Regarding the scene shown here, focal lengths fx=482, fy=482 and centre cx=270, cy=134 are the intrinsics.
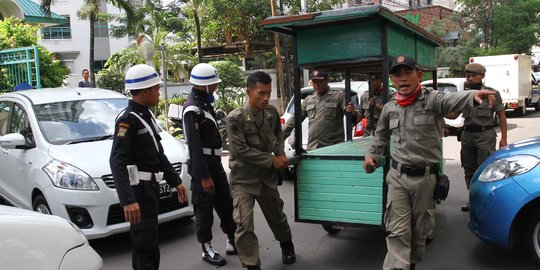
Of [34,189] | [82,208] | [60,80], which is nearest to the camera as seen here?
[82,208]

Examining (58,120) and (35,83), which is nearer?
(58,120)

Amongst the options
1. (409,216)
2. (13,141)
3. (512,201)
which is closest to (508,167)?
(512,201)

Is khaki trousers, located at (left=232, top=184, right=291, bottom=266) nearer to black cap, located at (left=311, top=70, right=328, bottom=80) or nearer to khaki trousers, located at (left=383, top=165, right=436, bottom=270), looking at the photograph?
khaki trousers, located at (left=383, top=165, right=436, bottom=270)

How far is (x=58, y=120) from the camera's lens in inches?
209

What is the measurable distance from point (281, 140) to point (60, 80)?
7.94 metres

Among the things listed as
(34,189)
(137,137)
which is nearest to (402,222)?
(137,137)

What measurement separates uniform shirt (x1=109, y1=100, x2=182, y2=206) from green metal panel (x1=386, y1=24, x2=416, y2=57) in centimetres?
204

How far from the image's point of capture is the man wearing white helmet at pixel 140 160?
3305 mm

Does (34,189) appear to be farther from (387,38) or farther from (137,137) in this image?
(387,38)

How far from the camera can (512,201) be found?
11.9 ft

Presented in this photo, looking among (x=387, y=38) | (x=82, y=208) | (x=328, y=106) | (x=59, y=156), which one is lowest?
(x=82, y=208)

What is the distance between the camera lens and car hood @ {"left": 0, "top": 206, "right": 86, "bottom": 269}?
2.08 metres

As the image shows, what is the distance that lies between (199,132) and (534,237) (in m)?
2.80

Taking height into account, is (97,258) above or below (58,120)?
below
